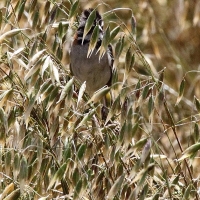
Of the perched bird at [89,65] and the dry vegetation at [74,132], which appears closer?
the dry vegetation at [74,132]

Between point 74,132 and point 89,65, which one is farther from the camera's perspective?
point 89,65

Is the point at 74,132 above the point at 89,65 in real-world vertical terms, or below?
above

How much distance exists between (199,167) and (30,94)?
1393mm

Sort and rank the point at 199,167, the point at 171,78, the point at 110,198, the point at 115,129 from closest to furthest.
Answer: the point at 110,198
the point at 115,129
the point at 199,167
the point at 171,78

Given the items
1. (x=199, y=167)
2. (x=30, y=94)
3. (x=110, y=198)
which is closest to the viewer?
(x=110, y=198)

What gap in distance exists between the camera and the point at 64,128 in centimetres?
167

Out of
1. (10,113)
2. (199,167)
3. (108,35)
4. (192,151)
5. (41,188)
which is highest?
A: (108,35)

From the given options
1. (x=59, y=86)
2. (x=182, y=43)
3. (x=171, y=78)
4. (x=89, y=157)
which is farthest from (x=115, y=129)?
(x=182, y=43)

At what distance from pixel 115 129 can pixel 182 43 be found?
8.18 ft

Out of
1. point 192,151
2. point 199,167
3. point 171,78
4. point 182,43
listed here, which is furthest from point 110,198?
point 182,43

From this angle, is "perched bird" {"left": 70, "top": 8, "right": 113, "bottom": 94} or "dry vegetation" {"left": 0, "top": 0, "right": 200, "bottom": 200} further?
"perched bird" {"left": 70, "top": 8, "right": 113, "bottom": 94}

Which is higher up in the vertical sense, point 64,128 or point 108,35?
point 108,35

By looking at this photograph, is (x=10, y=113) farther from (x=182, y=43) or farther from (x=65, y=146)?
(x=182, y=43)

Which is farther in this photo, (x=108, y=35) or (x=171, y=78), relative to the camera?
(x=171, y=78)
